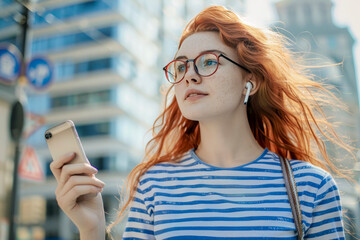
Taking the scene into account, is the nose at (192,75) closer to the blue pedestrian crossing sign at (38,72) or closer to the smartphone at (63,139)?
the smartphone at (63,139)

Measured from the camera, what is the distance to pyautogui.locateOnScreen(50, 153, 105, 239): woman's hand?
1540 mm

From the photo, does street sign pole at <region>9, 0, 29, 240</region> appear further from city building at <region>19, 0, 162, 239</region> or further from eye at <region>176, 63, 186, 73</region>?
city building at <region>19, 0, 162, 239</region>

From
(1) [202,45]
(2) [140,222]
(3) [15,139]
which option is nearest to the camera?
(2) [140,222]

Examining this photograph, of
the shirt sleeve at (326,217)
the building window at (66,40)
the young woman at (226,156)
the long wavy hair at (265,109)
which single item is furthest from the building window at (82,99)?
the shirt sleeve at (326,217)

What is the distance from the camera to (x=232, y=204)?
1.62 meters

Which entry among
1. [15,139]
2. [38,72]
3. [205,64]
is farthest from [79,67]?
[205,64]

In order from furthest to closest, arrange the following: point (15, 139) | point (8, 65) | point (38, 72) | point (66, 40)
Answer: point (66, 40) → point (38, 72) → point (8, 65) → point (15, 139)

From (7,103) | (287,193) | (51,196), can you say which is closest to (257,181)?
(287,193)

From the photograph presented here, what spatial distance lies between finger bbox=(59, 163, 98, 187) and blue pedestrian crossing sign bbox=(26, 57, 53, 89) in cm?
623

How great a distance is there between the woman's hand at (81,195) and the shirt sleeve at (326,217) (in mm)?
857

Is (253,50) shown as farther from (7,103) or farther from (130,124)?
(130,124)

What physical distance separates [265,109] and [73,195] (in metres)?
1.02

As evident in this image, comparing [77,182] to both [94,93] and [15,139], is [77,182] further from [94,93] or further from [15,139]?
[94,93]

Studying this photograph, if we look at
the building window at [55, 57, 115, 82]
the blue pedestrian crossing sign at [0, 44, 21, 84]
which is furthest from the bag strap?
the building window at [55, 57, 115, 82]
